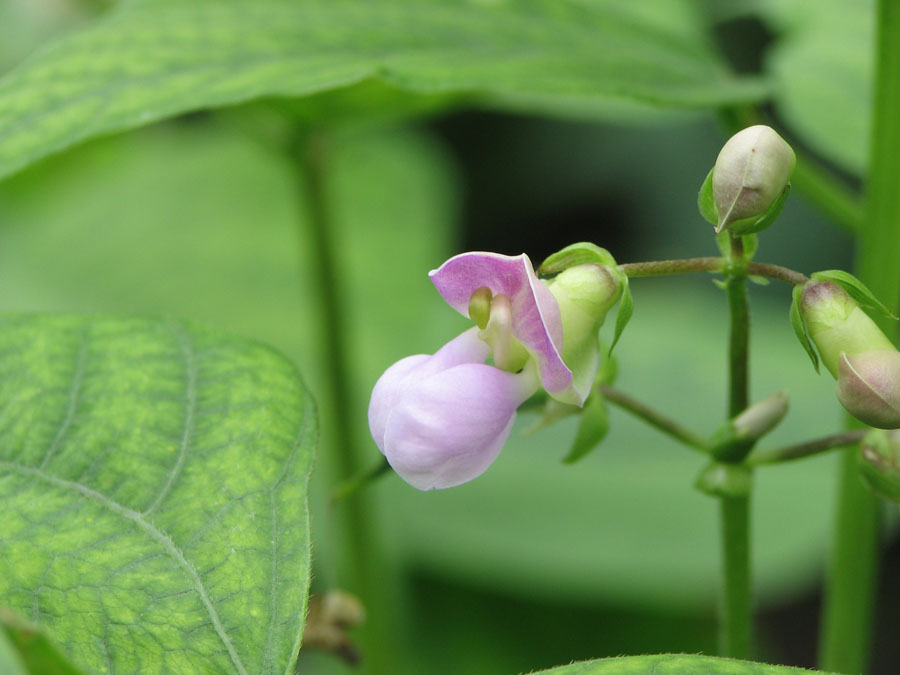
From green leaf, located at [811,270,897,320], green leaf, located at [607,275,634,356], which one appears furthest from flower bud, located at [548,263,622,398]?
green leaf, located at [811,270,897,320]

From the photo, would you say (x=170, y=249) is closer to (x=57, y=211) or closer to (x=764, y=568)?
(x=57, y=211)

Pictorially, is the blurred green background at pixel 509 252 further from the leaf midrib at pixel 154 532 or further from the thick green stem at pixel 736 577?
the leaf midrib at pixel 154 532

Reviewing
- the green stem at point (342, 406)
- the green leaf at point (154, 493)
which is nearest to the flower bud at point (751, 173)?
the green leaf at point (154, 493)

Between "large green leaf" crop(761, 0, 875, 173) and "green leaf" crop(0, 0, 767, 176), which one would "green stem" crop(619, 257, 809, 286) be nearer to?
"green leaf" crop(0, 0, 767, 176)

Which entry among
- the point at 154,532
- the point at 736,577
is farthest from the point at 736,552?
the point at 154,532

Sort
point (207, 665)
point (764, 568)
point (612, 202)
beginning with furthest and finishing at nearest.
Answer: point (612, 202) < point (764, 568) < point (207, 665)

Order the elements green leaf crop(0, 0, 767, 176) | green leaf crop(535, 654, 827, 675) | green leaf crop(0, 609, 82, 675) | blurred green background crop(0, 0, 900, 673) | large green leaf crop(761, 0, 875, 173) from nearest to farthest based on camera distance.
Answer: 1. green leaf crop(0, 609, 82, 675)
2. green leaf crop(535, 654, 827, 675)
3. green leaf crop(0, 0, 767, 176)
4. large green leaf crop(761, 0, 875, 173)
5. blurred green background crop(0, 0, 900, 673)

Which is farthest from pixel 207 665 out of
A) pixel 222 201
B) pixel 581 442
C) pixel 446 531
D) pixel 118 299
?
pixel 222 201

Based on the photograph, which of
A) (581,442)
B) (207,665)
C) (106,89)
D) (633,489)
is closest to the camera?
(207,665)
